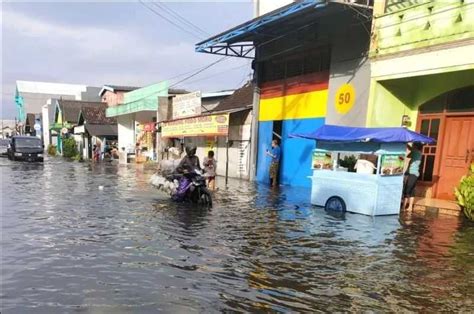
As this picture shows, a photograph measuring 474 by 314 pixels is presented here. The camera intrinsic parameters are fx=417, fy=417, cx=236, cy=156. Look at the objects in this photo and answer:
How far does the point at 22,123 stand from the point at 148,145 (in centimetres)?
5918

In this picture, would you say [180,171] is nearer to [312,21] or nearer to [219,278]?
[219,278]

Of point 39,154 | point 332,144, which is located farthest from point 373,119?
point 39,154

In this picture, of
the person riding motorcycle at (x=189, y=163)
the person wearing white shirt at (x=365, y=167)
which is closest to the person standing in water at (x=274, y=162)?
the person riding motorcycle at (x=189, y=163)

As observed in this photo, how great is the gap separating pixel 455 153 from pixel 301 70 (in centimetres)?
777

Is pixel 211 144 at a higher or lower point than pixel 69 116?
lower

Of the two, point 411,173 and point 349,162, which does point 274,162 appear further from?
point 411,173

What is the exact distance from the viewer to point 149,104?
1320 inches

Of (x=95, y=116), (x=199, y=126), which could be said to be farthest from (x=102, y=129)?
(x=199, y=126)

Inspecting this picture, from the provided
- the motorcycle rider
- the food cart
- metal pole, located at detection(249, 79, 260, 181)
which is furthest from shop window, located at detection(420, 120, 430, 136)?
metal pole, located at detection(249, 79, 260, 181)

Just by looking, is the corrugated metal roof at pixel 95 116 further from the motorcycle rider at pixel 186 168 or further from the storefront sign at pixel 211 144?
the motorcycle rider at pixel 186 168

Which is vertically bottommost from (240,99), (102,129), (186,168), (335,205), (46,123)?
(335,205)

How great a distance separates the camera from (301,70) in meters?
18.1

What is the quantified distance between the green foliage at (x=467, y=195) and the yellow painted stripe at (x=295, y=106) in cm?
655

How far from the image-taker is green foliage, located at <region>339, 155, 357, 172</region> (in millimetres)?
12996
